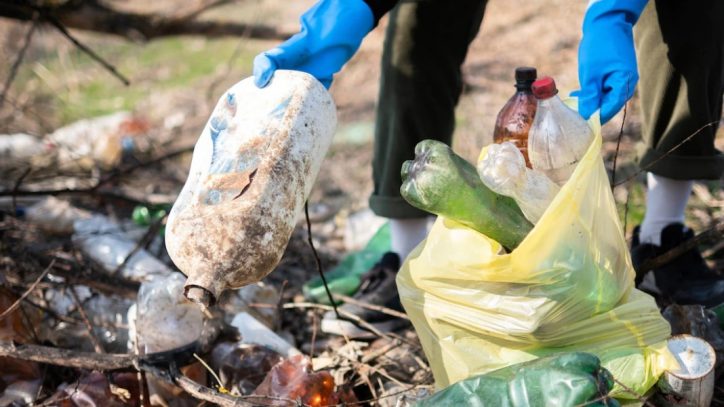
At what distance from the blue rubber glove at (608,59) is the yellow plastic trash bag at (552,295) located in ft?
0.84

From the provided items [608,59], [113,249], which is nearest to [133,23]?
[113,249]

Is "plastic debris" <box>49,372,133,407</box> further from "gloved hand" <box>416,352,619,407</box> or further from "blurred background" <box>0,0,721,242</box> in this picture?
"blurred background" <box>0,0,721,242</box>

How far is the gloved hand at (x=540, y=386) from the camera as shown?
134cm

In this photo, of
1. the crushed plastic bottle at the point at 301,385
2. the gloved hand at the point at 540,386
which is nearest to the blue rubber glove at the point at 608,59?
the gloved hand at the point at 540,386

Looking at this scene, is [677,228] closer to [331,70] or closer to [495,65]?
[331,70]

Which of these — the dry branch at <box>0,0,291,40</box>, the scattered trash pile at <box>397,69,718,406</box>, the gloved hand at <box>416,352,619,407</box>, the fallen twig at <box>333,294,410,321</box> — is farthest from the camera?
the dry branch at <box>0,0,291,40</box>

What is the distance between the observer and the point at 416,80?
226cm

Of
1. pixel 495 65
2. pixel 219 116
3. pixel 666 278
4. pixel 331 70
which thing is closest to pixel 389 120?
pixel 331 70

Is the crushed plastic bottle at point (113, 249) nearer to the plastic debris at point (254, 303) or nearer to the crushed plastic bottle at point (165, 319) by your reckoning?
the plastic debris at point (254, 303)

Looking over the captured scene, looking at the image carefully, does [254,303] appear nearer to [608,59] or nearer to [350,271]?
[350,271]

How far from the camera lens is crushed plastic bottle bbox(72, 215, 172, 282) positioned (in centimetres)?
249

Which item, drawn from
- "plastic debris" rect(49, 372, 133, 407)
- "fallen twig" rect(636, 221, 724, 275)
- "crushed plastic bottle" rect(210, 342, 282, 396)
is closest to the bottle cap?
"fallen twig" rect(636, 221, 724, 275)

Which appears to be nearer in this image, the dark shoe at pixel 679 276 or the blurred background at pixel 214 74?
the dark shoe at pixel 679 276

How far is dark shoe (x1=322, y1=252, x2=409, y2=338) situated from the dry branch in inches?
78.9
